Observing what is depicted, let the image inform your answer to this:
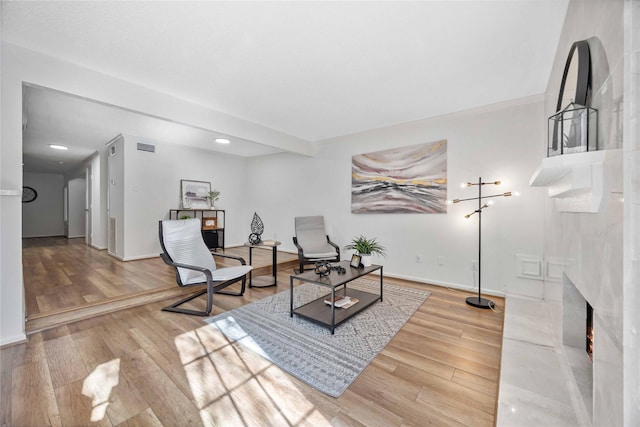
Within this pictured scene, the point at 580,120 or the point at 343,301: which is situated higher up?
the point at 580,120

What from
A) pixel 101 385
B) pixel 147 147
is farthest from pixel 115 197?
pixel 101 385

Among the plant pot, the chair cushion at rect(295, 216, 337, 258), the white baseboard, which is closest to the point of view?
the white baseboard

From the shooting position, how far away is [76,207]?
8.02m

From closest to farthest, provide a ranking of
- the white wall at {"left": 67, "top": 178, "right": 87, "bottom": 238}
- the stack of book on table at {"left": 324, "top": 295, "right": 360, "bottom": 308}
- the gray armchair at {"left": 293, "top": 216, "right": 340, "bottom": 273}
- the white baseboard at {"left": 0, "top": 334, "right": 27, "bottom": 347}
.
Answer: the white baseboard at {"left": 0, "top": 334, "right": 27, "bottom": 347}, the stack of book on table at {"left": 324, "top": 295, "right": 360, "bottom": 308}, the gray armchair at {"left": 293, "top": 216, "right": 340, "bottom": 273}, the white wall at {"left": 67, "top": 178, "right": 87, "bottom": 238}

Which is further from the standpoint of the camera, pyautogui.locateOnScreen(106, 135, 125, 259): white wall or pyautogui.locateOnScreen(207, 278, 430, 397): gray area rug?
pyautogui.locateOnScreen(106, 135, 125, 259): white wall

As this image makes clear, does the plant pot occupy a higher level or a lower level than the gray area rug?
higher

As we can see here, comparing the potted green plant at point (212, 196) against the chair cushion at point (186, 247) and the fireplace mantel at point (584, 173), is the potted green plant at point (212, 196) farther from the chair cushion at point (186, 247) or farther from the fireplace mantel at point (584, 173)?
the fireplace mantel at point (584, 173)

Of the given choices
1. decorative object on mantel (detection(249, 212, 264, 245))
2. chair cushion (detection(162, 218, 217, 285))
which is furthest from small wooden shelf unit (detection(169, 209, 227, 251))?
chair cushion (detection(162, 218, 217, 285))

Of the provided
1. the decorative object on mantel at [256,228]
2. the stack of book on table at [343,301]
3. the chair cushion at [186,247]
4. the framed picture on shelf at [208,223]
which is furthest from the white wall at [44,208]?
the stack of book on table at [343,301]

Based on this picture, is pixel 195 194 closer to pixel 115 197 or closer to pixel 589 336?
pixel 115 197

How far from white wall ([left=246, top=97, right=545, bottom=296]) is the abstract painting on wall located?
0.11 metres

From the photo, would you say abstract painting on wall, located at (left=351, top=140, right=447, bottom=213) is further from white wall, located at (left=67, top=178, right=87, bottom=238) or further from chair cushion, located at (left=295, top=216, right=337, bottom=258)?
white wall, located at (left=67, top=178, right=87, bottom=238)

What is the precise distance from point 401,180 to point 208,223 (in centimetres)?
419

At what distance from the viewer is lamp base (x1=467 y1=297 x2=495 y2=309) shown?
9.47ft
